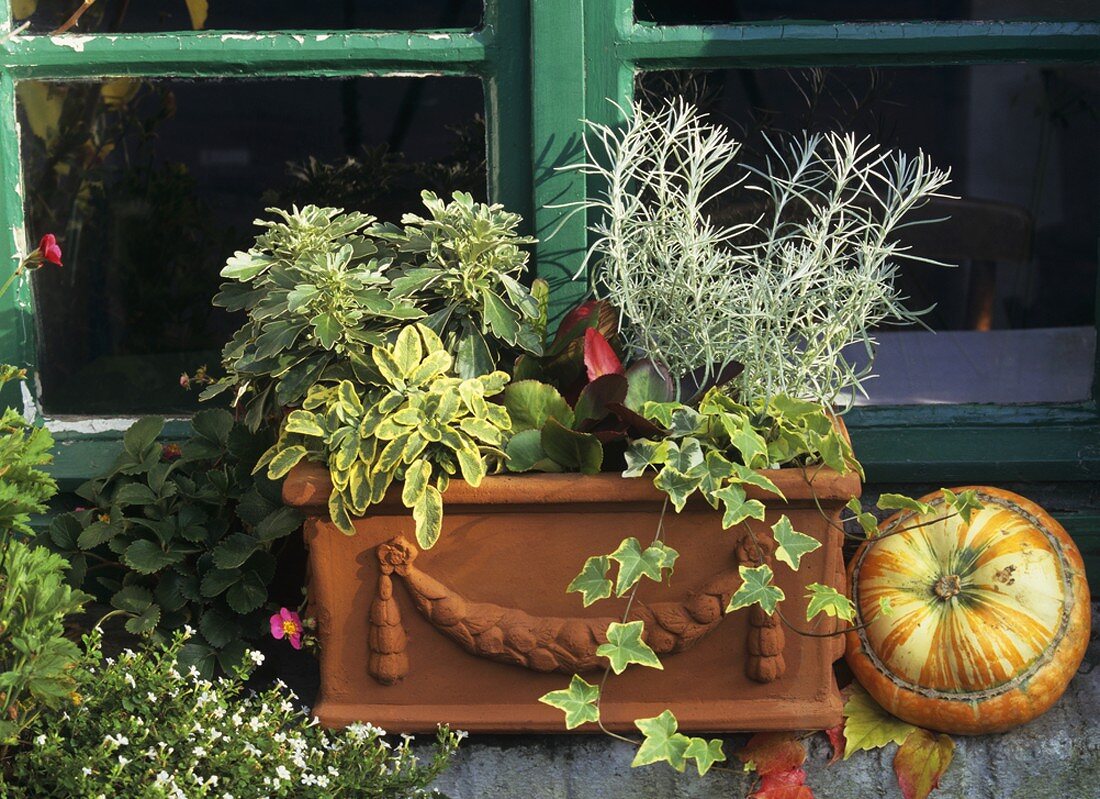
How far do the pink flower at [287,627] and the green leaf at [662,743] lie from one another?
0.60m

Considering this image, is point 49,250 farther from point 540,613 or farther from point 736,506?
point 736,506

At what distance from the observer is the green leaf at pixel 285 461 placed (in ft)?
6.42

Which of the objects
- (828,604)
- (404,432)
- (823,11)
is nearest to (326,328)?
(404,432)

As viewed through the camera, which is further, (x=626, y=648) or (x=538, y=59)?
(x=538, y=59)

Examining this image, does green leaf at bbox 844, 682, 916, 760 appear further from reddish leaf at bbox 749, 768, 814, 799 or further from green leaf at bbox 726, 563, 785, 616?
green leaf at bbox 726, 563, 785, 616

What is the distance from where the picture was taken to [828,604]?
6.26ft

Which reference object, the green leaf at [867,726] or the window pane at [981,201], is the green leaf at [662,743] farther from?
the window pane at [981,201]

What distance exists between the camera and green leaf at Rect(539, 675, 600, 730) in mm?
1876

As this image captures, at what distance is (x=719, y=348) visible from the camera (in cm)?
208

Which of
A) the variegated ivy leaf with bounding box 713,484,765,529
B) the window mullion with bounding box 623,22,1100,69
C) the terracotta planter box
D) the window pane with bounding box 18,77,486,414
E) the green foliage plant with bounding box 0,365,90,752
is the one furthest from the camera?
the window pane with bounding box 18,77,486,414

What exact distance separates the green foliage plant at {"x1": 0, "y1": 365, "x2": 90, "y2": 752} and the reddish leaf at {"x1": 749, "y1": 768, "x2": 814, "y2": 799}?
43.2 inches

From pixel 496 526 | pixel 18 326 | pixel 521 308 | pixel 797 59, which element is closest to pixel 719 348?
pixel 521 308

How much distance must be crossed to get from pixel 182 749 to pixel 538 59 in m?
1.29

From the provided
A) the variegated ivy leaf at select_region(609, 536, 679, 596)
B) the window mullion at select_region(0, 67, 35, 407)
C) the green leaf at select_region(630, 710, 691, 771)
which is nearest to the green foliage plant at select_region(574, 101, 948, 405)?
the variegated ivy leaf at select_region(609, 536, 679, 596)
